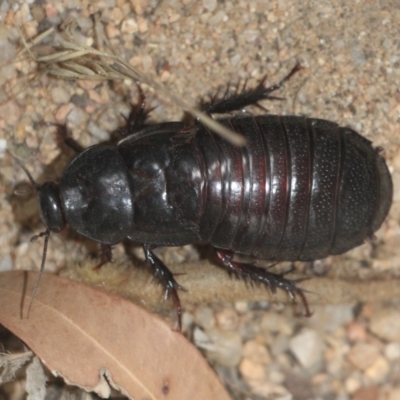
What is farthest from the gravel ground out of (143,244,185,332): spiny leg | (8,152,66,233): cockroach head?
(8,152,66,233): cockroach head

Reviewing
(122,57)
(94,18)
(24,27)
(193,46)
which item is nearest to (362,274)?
(193,46)

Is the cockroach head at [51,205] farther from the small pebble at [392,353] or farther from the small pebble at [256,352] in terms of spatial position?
the small pebble at [392,353]

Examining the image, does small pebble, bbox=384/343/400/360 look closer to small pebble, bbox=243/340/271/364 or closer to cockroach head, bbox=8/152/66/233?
small pebble, bbox=243/340/271/364

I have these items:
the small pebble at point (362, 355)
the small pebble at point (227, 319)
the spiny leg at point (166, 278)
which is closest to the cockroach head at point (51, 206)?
the spiny leg at point (166, 278)

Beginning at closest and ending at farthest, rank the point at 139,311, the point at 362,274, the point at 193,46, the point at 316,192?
the point at 316,192
the point at 139,311
the point at 193,46
the point at 362,274

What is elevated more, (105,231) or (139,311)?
(105,231)

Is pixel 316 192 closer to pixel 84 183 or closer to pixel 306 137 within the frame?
pixel 306 137
